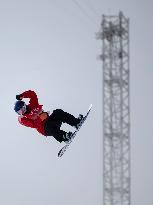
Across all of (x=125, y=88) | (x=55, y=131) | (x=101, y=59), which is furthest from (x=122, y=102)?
(x=55, y=131)

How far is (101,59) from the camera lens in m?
13.6

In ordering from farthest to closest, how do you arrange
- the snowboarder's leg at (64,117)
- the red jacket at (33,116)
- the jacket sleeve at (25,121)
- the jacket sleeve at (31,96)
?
1. the snowboarder's leg at (64,117)
2. the jacket sleeve at (25,121)
3. the red jacket at (33,116)
4. the jacket sleeve at (31,96)

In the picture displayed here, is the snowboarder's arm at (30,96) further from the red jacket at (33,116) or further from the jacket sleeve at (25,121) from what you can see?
the jacket sleeve at (25,121)

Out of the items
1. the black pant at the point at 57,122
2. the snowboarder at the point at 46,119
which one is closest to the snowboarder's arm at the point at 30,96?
the snowboarder at the point at 46,119

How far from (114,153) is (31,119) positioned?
4626 millimetres

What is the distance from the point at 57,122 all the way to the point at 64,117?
19cm

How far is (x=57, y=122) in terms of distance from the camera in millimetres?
10062

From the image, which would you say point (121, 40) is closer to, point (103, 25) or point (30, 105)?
point (103, 25)

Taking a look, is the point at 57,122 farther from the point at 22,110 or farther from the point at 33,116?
the point at 22,110

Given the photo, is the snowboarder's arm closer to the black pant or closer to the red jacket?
the red jacket

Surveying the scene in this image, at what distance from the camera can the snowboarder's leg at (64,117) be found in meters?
10.1

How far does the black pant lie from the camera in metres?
10.0

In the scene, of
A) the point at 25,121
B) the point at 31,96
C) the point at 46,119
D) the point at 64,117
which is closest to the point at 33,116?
the point at 25,121

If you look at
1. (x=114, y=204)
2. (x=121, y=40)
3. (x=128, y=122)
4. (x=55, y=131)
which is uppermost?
(x=121, y=40)
